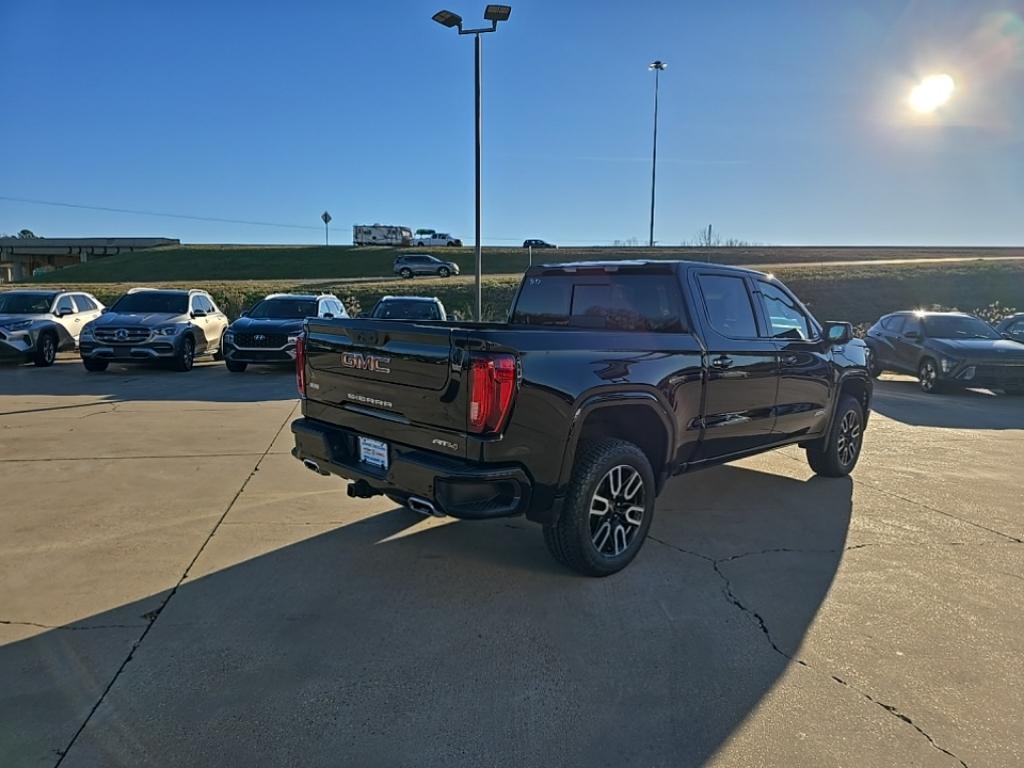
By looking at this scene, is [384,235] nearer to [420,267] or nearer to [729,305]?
[420,267]

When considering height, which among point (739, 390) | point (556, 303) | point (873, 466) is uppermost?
point (556, 303)

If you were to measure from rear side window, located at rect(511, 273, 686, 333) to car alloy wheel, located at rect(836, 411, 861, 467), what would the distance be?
2709 millimetres

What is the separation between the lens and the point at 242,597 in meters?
3.74

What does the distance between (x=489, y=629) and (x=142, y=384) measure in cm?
1057

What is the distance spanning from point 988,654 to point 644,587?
1.68 m

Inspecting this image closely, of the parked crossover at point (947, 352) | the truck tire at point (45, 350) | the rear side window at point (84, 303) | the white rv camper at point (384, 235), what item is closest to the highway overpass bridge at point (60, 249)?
the white rv camper at point (384, 235)

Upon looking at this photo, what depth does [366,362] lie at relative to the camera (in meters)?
3.96

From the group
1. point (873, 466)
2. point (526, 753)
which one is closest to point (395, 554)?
point (526, 753)

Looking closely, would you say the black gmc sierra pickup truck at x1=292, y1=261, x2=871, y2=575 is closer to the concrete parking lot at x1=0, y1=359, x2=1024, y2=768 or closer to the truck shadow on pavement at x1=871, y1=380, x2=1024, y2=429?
the concrete parking lot at x1=0, y1=359, x2=1024, y2=768

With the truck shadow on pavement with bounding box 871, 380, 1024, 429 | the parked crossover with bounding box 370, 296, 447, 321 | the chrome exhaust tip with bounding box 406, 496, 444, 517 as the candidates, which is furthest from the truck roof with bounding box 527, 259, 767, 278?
the parked crossover with bounding box 370, 296, 447, 321

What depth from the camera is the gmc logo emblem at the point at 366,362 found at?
3834 millimetres

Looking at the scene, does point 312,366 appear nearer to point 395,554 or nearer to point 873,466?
point 395,554

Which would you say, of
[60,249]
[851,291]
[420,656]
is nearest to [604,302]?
[420,656]

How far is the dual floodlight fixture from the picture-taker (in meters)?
13.2
